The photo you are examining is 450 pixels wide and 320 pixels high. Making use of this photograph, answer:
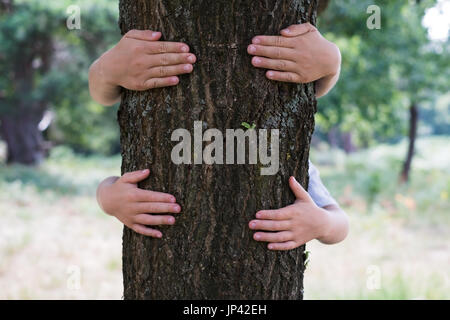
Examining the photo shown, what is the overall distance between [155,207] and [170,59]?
483mm

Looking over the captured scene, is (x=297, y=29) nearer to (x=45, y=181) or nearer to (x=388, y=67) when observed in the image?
(x=388, y=67)

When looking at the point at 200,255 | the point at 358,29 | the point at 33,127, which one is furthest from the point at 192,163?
the point at 33,127

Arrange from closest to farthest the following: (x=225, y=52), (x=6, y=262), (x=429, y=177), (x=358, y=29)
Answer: (x=225, y=52) < (x=6, y=262) < (x=358, y=29) < (x=429, y=177)

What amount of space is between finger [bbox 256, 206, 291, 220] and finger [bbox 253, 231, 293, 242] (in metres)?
0.05

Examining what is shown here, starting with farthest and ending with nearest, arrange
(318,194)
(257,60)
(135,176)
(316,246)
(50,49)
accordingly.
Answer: (50,49)
(316,246)
(318,194)
(135,176)
(257,60)

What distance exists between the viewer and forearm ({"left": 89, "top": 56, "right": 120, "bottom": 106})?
1685 millimetres

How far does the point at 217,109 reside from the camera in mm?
1499

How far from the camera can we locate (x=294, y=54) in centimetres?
150

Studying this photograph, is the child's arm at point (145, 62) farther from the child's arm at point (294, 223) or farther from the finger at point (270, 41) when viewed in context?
the child's arm at point (294, 223)

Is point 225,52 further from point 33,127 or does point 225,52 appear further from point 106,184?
point 33,127

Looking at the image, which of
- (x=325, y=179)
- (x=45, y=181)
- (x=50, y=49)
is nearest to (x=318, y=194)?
(x=45, y=181)

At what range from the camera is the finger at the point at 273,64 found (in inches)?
58.2

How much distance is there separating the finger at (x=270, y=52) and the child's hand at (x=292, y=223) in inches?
15.9
